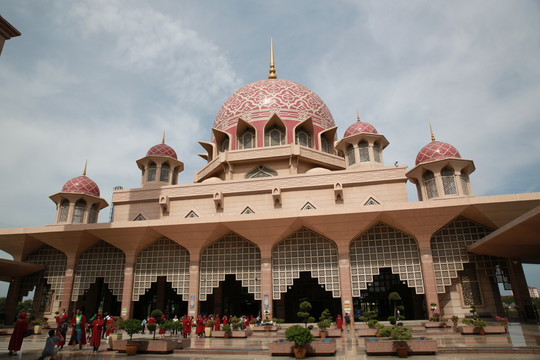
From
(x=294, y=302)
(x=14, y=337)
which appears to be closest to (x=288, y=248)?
(x=294, y=302)

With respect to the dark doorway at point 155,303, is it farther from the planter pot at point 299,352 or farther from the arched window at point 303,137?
the planter pot at point 299,352

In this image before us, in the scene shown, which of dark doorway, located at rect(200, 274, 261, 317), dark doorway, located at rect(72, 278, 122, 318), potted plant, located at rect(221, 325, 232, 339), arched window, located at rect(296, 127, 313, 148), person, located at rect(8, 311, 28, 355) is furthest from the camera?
arched window, located at rect(296, 127, 313, 148)

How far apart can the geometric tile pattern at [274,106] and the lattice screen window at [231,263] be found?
8682mm

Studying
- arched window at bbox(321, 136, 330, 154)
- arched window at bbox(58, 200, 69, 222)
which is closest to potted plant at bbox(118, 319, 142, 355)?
arched window at bbox(58, 200, 69, 222)

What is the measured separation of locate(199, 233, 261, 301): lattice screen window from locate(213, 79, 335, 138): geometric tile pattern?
8.68 m

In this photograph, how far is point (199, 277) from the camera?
20719mm

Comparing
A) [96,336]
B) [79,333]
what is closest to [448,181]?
[96,336]

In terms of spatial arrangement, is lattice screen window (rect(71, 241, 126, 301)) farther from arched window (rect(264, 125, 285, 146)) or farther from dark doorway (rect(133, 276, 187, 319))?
arched window (rect(264, 125, 285, 146))

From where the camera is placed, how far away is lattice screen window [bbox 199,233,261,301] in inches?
807

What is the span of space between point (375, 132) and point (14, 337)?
22143 mm

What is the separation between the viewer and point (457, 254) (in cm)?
1869

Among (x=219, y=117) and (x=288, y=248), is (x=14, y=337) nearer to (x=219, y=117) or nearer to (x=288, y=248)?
(x=288, y=248)

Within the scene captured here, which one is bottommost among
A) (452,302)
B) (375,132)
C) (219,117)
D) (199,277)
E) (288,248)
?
(452,302)

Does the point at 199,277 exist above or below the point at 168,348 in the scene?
above
